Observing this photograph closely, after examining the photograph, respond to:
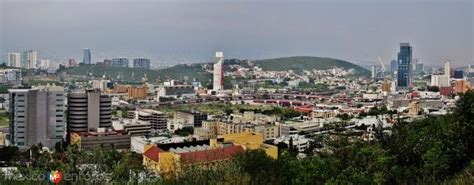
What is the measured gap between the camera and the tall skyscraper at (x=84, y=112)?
27.3 ft

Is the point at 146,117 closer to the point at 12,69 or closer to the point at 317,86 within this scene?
the point at 12,69

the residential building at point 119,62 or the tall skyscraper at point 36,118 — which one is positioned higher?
the residential building at point 119,62

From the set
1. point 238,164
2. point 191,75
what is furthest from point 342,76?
point 238,164

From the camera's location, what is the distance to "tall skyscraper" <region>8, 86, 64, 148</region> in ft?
25.8

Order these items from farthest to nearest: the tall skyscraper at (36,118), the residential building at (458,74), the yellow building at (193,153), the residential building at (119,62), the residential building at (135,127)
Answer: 1. the residential building at (119,62)
2. the residential building at (458,74)
3. the residential building at (135,127)
4. the tall skyscraper at (36,118)
5. the yellow building at (193,153)

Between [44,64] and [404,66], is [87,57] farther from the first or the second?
[404,66]

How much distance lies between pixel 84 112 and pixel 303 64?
21.3 meters

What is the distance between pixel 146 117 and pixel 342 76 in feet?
55.2

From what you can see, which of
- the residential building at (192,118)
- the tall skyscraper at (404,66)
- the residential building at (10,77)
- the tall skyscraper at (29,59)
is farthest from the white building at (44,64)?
the tall skyscraper at (404,66)

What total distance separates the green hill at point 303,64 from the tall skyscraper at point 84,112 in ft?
62.6

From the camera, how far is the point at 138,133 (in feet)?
29.8

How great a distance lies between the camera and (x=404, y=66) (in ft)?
68.0

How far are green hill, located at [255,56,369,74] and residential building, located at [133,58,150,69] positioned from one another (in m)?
5.04

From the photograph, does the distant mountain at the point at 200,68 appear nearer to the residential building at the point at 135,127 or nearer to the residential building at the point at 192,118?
the residential building at the point at 192,118
